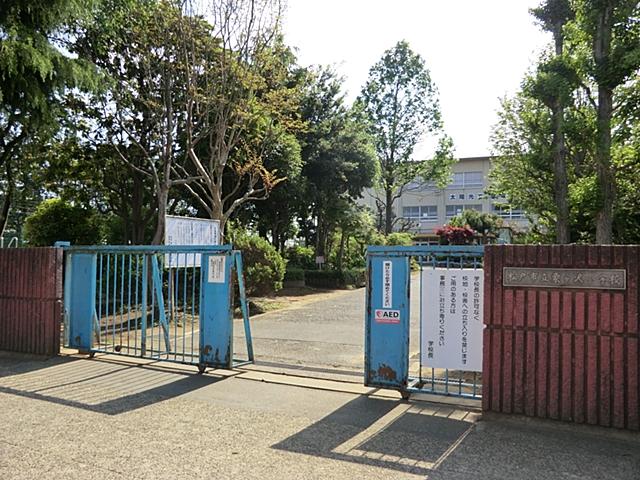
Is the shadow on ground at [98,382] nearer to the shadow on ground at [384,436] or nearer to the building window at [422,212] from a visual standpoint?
the shadow on ground at [384,436]

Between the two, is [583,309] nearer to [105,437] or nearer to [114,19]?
[105,437]

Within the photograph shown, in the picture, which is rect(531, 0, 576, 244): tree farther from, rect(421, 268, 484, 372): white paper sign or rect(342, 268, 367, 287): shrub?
rect(342, 268, 367, 287): shrub

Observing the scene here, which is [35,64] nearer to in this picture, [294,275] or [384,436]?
[384,436]

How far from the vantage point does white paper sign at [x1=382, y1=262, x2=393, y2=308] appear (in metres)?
5.97

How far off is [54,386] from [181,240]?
16.0 ft

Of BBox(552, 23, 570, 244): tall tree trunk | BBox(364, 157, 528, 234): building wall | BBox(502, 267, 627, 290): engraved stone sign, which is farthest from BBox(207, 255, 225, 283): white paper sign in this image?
BBox(364, 157, 528, 234): building wall

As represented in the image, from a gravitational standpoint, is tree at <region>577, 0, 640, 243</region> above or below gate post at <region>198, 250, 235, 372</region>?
above

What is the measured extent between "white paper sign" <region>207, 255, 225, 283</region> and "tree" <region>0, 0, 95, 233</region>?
4.49 meters

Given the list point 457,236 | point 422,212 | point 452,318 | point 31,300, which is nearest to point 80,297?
point 31,300

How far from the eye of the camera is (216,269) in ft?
23.4

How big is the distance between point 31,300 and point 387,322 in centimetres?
551

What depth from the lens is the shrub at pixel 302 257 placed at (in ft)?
90.2

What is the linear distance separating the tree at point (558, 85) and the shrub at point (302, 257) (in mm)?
18787

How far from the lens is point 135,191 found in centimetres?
1944
